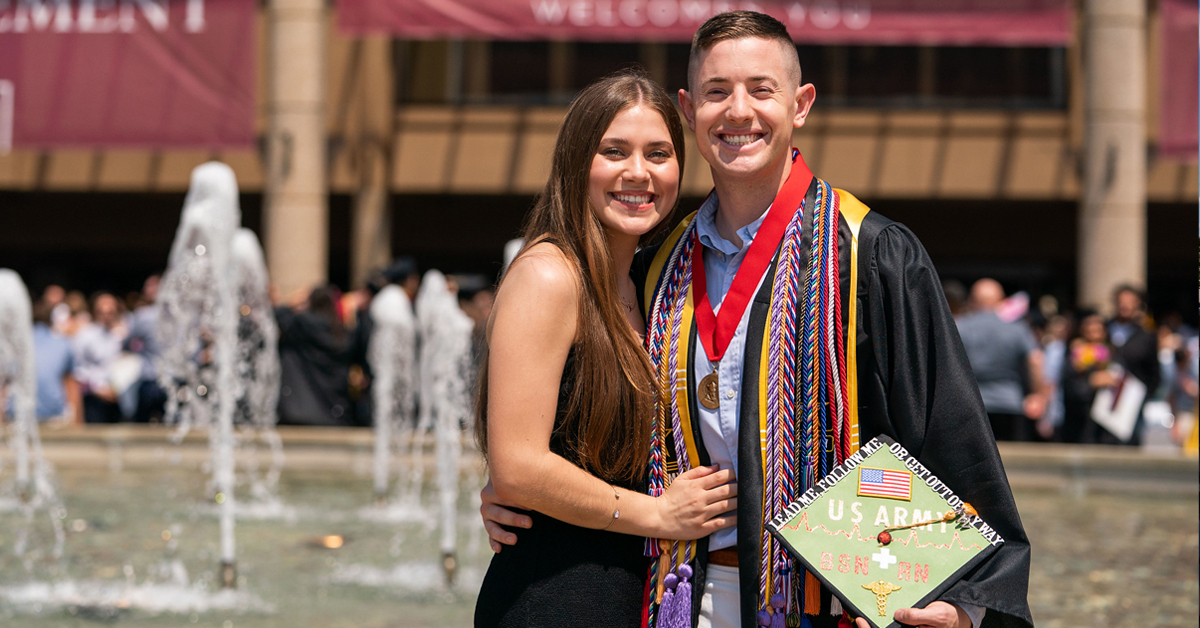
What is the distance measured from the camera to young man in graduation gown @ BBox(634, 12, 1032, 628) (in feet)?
6.54

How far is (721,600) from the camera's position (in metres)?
A: 2.14

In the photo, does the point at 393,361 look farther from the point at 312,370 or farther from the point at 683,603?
the point at 683,603

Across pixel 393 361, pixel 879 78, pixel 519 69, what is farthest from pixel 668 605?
pixel 879 78

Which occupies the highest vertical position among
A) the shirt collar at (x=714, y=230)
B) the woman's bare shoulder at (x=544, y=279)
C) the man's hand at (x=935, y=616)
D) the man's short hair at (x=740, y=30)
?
the man's short hair at (x=740, y=30)

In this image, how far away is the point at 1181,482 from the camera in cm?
838

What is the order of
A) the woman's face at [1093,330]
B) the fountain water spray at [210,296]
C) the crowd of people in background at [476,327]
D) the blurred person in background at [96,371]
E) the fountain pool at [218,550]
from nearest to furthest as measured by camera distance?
the fountain pool at [218,550] → the fountain water spray at [210,296] → the crowd of people in background at [476,327] → the woman's face at [1093,330] → the blurred person in background at [96,371]

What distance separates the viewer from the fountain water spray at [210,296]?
6.32m

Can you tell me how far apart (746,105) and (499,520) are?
0.92 m

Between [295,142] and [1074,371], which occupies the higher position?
[295,142]

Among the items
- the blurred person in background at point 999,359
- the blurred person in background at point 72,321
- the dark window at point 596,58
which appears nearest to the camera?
the blurred person in background at point 999,359

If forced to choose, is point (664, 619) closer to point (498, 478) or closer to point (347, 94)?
point (498, 478)

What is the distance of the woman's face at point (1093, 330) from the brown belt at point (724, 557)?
8.17 metres

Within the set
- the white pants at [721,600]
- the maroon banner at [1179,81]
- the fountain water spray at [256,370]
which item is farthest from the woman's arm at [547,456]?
the maroon banner at [1179,81]

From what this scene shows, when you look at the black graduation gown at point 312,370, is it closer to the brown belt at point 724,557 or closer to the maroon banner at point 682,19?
the maroon banner at point 682,19
